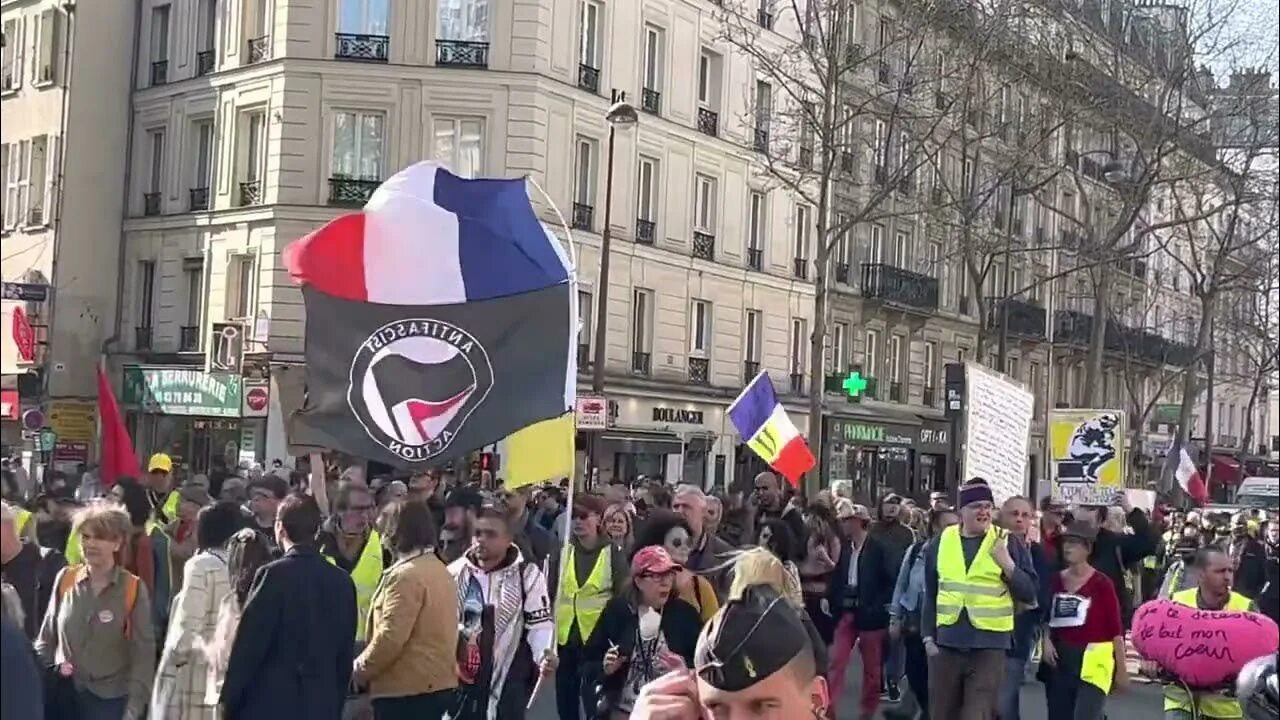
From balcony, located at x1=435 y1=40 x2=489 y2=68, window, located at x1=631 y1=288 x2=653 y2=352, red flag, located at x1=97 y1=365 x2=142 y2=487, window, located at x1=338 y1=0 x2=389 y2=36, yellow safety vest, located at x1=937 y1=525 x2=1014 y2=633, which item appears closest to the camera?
red flag, located at x1=97 y1=365 x2=142 y2=487

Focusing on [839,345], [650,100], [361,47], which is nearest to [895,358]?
[839,345]

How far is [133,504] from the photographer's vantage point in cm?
730

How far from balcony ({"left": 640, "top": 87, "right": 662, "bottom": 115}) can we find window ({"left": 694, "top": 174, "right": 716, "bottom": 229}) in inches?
87.0

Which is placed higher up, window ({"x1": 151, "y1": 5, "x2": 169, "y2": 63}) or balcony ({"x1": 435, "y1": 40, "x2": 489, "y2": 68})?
balcony ({"x1": 435, "y1": 40, "x2": 489, "y2": 68})

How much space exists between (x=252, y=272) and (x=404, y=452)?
2371cm

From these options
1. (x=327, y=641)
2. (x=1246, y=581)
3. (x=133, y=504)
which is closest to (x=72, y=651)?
(x=133, y=504)

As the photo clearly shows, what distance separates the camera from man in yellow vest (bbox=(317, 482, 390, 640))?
29.4 feet

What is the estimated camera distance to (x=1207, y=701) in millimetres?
8172

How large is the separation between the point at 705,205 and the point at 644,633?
29.6 meters

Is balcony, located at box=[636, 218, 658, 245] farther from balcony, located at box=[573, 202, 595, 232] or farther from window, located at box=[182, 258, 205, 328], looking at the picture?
window, located at box=[182, 258, 205, 328]

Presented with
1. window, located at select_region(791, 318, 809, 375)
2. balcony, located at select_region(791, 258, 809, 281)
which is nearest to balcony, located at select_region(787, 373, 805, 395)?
window, located at select_region(791, 318, 809, 375)

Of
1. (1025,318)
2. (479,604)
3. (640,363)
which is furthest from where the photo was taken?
(1025,318)

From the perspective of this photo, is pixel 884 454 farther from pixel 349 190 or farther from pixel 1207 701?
pixel 1207 701

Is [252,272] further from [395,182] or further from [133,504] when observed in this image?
[133,504]
